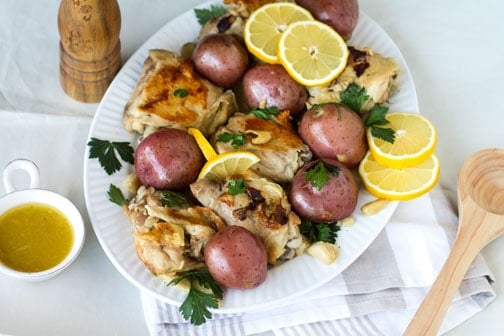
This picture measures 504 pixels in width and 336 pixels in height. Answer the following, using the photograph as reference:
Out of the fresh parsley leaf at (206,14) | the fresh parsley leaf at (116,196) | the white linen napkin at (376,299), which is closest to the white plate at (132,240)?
the fresh parsley leaf at (116,196)

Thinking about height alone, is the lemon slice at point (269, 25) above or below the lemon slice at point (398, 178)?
above

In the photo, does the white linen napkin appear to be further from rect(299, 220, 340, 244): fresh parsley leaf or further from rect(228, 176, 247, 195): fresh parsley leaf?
rect(228, 176, 247, 195): fresh parsley leaf

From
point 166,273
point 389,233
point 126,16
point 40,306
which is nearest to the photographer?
point 166,273

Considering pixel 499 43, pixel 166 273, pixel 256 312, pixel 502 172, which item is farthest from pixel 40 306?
pixel 499 43

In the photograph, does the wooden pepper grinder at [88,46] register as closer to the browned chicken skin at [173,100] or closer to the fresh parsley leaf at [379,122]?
the browned chicken skin at [173,100]

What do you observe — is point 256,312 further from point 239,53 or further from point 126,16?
point 126,16

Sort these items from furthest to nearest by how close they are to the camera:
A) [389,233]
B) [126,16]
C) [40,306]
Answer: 1. [126,16]
2. [389,233]
3. [40,306]

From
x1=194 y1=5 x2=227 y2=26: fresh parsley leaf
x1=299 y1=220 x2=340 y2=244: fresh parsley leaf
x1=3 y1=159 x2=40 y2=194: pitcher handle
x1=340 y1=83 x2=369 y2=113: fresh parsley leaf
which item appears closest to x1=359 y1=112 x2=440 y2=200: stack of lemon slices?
x1=340 y1=83 x2=369 y2=113: fresh parsley leaf

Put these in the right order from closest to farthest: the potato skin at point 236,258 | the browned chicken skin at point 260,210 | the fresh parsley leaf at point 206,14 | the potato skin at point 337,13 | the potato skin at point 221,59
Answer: the potato skin at point 236,258
the browned chicken skin at point 260,210
the potato skin at point 221,59
the potato skin at point 337,13
the fresh parsley leaf at point 206,14
